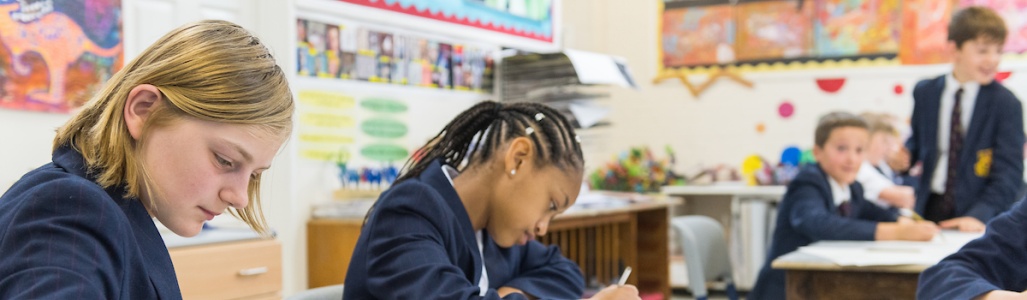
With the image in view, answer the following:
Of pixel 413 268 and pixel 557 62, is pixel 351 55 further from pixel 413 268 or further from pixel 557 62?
pixel 413 268

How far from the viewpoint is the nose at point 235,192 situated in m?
0.92

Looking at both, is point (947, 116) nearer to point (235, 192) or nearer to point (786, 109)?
point (786, 109)

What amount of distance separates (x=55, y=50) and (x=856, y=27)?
4.49 metres

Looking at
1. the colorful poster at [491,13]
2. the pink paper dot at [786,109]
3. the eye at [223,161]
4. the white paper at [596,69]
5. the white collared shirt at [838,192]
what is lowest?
the white collared shirt at [838,192]

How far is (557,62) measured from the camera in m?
3.72

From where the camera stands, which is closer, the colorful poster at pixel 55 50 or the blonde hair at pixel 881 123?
the colorful poster at pixel 55 50

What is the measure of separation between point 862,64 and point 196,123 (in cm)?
526

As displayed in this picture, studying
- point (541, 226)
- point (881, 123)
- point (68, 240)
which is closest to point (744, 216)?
point (881, 123)

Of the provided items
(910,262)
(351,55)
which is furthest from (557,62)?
(910,262)

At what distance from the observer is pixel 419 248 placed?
139cm

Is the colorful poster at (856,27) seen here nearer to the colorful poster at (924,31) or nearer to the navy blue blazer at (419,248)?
the colorful poster at (924,31)

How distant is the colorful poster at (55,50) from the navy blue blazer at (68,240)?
153 centimetres

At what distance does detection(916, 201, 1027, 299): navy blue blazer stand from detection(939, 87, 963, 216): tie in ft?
5.69

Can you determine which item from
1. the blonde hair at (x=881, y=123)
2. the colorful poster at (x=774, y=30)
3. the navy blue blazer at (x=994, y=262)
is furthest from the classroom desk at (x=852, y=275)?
the colorful poster at (x=774, y=30)
